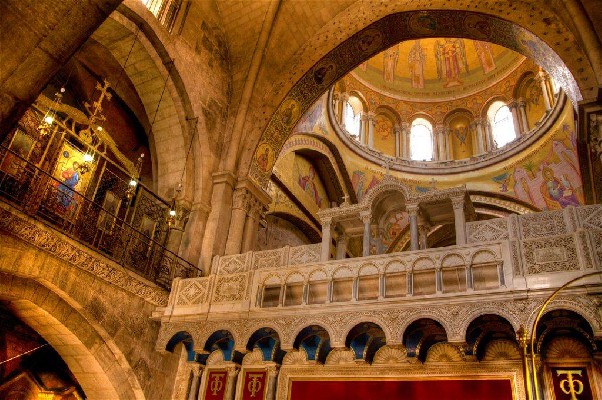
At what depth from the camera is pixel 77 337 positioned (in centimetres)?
818

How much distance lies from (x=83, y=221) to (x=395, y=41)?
893cm

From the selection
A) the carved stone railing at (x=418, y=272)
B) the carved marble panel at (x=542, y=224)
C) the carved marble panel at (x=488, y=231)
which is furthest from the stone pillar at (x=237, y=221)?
the carved marble panel at (x=542, y=224)

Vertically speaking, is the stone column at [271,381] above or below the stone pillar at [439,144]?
below

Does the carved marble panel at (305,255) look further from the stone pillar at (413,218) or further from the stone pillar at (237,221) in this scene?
the stone pillar at (237,221)

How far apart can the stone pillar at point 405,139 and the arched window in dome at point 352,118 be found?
6.58 ft

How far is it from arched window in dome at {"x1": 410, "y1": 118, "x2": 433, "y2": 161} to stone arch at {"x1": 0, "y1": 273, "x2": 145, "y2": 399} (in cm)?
1500

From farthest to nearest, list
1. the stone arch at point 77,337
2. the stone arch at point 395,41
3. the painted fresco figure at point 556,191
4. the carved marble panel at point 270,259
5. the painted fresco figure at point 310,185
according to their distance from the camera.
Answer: the painted fresco figure at point 310,185 → the painted fresco figure at point 556,191 → the stone arch at point 395,41 → the carved marble panel at point 270,259 → the stone arch at point 77,337

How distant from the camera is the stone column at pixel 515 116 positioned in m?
18.4

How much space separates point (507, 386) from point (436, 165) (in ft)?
43.3

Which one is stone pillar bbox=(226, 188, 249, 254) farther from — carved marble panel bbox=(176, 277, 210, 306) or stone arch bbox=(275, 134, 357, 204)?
stone arch bbox=(275, 134, 357, 204)

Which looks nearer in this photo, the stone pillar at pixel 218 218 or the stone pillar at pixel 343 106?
the stone pillar at pixel 218 218

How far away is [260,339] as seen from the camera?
29.5 feet

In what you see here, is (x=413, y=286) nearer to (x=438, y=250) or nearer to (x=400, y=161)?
(x=438, y=250)

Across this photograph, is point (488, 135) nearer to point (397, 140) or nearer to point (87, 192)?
point (397, 140)
